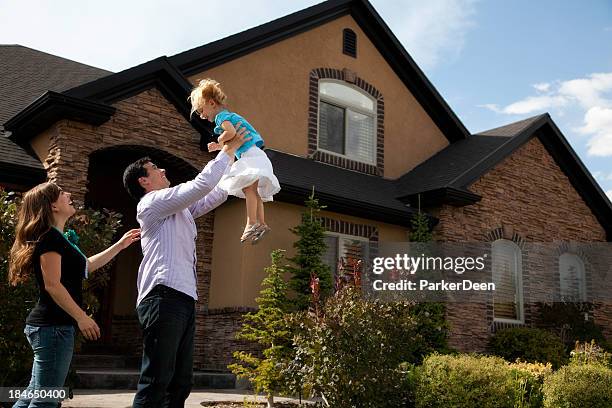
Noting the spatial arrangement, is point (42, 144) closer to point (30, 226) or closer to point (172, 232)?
point (30, 226)

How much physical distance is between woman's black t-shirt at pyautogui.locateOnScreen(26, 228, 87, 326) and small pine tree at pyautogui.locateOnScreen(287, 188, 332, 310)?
7748 millimetres

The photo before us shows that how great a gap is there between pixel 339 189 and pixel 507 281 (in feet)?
18.1

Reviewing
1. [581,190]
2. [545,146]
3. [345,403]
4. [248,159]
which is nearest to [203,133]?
[345,403]

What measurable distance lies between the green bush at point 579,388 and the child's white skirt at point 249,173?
5802 mm

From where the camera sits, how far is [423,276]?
1444 cm

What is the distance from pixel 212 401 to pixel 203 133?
17.3 feet

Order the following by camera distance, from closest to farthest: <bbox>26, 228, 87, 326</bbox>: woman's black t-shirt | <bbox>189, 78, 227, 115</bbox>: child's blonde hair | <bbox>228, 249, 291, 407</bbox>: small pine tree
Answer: <bbox>26, 228, 87, 326</bbox>: woman's black t-shirt, <bbox>189, 78, 227, 115</bbox>: child's blonde hair, <bbox>228, 249, 291, 407</bbox>: small pine tree

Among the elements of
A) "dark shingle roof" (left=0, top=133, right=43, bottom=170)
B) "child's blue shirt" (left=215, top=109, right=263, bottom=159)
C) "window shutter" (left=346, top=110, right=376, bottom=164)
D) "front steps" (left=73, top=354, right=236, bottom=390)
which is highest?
"window shutter" (left=346, top=110, right=376, bottom=164)

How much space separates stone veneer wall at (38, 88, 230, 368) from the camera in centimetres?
1064

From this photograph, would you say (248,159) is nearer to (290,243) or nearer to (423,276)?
(290,243)

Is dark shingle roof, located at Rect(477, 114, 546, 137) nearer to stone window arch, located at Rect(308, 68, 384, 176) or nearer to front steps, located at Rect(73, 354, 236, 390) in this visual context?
stone window arch, located at Rect(308, 68, 384, 176)

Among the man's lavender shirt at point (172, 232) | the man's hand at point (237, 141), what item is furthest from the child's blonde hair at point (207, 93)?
the man's lavender shirt at point (172, 232)

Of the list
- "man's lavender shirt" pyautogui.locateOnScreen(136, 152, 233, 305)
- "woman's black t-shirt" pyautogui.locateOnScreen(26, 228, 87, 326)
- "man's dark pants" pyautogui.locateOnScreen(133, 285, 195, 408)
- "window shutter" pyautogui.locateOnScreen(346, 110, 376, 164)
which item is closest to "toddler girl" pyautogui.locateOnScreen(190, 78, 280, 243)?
"man's lavender shirt" pyautogui.locateOnScreen(136, 152, 233, 305)

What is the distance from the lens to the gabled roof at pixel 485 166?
15.2 m
